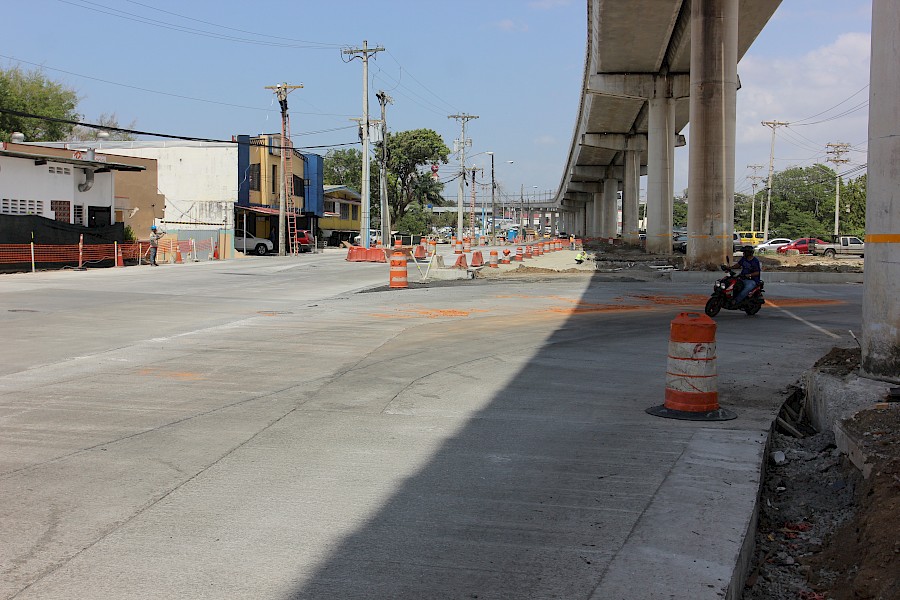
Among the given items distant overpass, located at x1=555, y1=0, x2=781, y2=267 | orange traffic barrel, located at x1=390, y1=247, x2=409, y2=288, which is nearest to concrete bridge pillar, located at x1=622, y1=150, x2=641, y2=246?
distant overpass, located at x1=555, y1=0, x2=781, y2=267

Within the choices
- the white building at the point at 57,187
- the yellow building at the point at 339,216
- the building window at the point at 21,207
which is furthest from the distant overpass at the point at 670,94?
the yellow building at the point at 339,216

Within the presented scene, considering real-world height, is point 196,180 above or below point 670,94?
below

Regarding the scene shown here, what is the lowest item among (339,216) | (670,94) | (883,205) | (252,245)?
(252,245)

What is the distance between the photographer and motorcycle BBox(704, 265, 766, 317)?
706 inches

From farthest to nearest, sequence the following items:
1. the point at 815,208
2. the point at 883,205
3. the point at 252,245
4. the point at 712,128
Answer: the point at 815,208 < the point at 252,245 < the point at 712,128 < the point at 883,205

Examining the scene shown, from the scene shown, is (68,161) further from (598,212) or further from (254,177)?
(598,212)

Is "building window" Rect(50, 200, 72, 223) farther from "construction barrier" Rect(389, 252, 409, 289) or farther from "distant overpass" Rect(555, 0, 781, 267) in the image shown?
"distant overpass" Rect(555, 0, 781, 267)

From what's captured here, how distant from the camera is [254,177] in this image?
225ft

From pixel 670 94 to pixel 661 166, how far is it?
428 centimetres

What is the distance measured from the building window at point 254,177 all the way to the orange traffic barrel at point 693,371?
63.0 meters

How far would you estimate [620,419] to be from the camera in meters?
8.13

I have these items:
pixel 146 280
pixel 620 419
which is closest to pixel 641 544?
pixel 620 419

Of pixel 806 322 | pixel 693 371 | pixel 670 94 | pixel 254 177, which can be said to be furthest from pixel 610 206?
pixel 693 371

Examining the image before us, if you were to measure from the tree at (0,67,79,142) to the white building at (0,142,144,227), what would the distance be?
123ft
